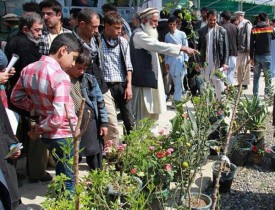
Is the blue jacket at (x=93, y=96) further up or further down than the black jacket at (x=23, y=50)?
further down

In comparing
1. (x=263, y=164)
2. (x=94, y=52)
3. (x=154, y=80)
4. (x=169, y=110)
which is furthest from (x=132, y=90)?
(x=169, y=110)

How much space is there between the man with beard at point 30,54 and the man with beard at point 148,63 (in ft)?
3.67

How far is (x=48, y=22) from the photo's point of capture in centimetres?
389

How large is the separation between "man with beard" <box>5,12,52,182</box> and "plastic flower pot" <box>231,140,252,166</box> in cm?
217

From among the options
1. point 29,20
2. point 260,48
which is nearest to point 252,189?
point 29,20

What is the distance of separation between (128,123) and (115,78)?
56cm

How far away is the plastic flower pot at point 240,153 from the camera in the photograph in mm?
4336

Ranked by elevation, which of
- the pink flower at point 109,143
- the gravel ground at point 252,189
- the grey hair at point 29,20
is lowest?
the gravel ground at point 252,189

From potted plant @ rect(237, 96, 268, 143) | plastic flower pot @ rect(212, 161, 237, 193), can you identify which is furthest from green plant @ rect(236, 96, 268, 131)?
plastic flower pot @ rect(212, 161, 237, 193)

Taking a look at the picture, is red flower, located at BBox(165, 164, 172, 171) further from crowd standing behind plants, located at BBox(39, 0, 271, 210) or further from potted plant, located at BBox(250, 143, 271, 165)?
potted plant, located at BBox(250, 143, 271, 165)

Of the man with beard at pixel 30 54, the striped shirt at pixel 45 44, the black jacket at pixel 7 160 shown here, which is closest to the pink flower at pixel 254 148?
the man with beard at pixel 30 54

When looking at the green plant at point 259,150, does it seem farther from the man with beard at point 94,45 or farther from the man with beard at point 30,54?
the man with beard at point 30,54

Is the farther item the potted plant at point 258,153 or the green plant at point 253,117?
the green plant at point 253,117

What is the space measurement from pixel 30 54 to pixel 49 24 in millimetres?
452
